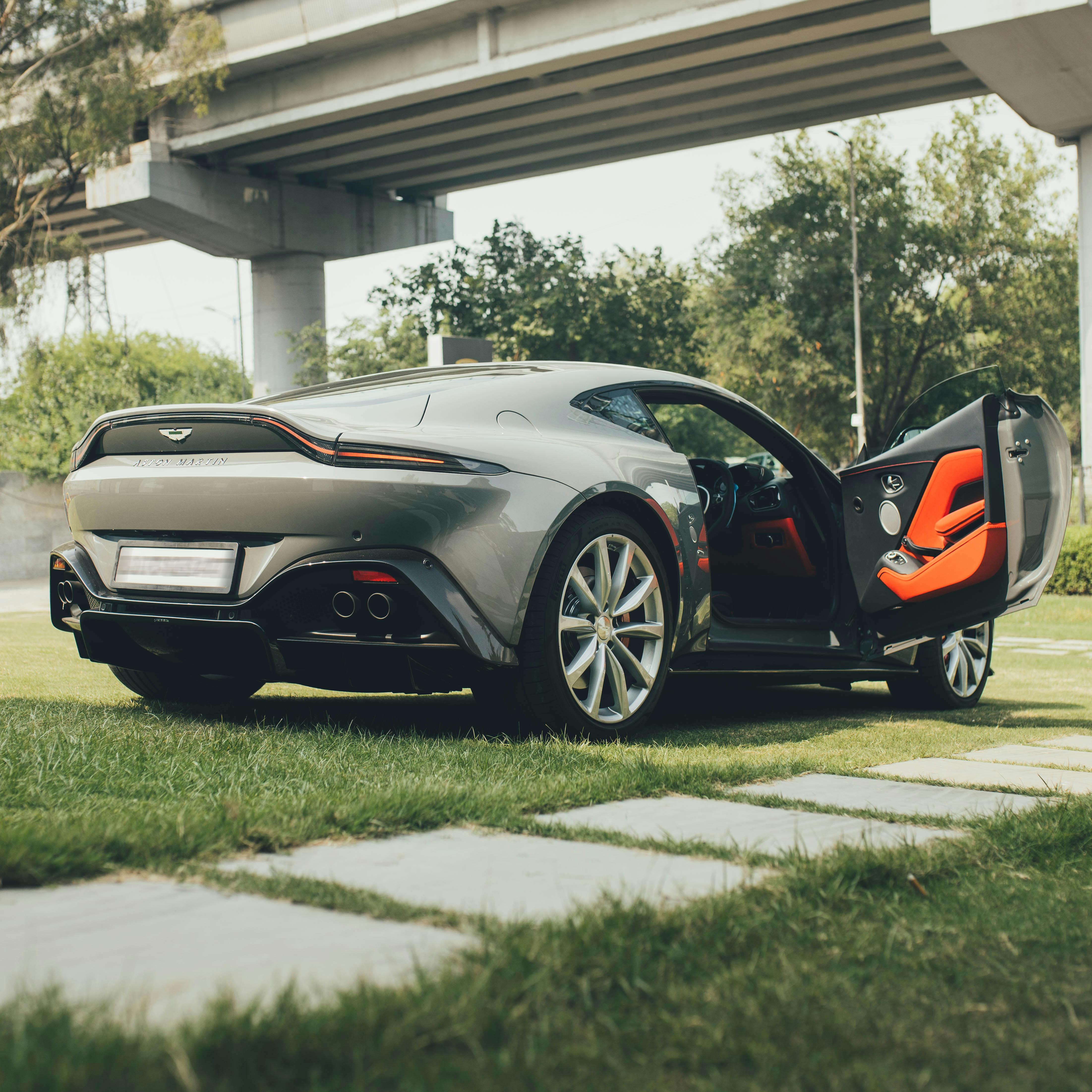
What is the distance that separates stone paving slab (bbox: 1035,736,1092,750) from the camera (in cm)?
489

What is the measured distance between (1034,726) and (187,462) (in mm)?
3751

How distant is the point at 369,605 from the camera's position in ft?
13.5

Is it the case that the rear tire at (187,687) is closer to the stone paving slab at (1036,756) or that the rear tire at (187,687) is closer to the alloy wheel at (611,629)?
the alloy wheel at (611,629)

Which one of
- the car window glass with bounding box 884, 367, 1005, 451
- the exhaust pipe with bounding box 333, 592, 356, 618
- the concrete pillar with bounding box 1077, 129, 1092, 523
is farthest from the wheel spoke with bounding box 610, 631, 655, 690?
the concrete pillar with bounding box 1077, 129, 1092, 523

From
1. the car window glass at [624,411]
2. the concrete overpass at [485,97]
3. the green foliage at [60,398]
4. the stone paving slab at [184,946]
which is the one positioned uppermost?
the concrete overpass at [485,97]

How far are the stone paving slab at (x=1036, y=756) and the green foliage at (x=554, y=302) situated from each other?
86.3 feet

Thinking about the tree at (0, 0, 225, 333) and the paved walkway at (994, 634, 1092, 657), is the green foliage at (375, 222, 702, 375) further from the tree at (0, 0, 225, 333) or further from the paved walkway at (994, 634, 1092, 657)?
the paved walkway at (994, 634, 1092, 657)

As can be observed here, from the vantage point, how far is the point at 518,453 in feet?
14.3

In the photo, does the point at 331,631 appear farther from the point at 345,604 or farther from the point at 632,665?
the point at 632,665

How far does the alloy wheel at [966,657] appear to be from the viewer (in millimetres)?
6363

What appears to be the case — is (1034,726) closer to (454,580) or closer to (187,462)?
(454,580)

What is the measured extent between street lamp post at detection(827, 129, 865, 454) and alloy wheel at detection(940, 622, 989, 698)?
27.5 metres

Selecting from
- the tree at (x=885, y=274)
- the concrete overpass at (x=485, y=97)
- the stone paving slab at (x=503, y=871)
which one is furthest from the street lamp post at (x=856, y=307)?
the stone paving slab at (x=503, y=871)

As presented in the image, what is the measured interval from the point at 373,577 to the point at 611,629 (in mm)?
939
